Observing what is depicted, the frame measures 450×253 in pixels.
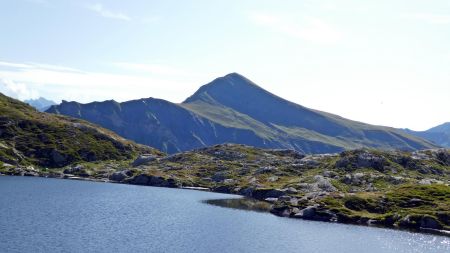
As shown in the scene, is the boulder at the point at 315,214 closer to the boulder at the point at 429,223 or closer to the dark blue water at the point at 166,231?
the dark blue water at the point at 166,231

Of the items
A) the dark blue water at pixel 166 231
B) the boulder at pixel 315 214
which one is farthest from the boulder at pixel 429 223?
the boulder at pixel 315 214

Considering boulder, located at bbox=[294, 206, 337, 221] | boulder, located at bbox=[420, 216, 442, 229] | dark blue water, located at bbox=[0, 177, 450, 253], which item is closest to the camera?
dark blue water, located at bbox=[0, 177, 450, 253]

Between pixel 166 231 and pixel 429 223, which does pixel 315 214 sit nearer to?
pixel 429 223

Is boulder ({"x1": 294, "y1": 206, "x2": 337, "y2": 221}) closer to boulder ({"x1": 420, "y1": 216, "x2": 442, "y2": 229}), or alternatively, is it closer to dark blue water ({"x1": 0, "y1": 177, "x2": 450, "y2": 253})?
dark blue water ({"x1": 0, "y1": 177, "x2": 450, "y2": 253})

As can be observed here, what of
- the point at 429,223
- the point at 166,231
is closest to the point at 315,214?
the point at 429,223

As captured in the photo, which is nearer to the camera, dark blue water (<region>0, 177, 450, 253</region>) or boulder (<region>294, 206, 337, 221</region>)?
dark blue water (<region>0, 177, 450, 253</region>)

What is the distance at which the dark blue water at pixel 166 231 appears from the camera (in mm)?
116688

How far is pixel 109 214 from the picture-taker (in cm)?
16425

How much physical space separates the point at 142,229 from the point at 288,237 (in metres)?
42.4

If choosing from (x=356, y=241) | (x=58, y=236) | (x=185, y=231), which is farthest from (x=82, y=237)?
(x=356, y=241)

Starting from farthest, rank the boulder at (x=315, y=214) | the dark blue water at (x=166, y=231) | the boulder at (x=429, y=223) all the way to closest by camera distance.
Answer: the boulder at (x=315, y=214) < the boulder at (x=429, y=223) < the dark blue water at (x=166, y=231)

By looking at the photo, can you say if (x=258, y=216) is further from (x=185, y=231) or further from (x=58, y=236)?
(x=58, y=236)

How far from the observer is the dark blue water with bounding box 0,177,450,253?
116688 millimetres

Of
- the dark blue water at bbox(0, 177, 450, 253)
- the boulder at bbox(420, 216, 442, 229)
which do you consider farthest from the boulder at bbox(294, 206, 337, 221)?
the boulder at bbox(420, 216, 442, 229)
